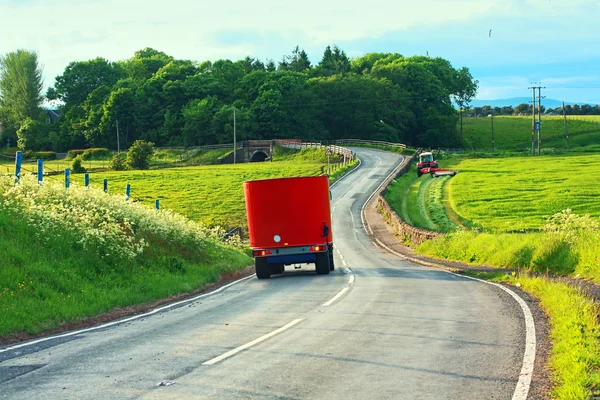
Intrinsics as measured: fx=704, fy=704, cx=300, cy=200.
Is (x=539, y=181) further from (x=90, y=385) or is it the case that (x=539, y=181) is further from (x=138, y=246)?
(x=90, y=385)

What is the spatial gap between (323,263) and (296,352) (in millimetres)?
15026

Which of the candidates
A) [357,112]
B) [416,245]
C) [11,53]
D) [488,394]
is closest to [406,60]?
[357,112]

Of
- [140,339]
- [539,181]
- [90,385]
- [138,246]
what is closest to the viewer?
[90,385]

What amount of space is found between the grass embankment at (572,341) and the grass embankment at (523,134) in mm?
115214

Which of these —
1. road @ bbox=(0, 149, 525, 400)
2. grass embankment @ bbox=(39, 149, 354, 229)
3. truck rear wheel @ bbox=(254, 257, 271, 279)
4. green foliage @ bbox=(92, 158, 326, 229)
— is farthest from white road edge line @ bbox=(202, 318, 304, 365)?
green foliage @ bbox=(92, 158, 326, 229)

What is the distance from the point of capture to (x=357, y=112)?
Answer: 130 meters

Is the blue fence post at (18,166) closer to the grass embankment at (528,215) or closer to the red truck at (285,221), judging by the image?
the red truck at (285,221)

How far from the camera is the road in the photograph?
25.7 feet

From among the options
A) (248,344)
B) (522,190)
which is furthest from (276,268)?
(522,190)

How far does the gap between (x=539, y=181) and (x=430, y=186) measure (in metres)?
9.95

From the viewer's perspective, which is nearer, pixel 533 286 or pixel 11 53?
pixel 533 286

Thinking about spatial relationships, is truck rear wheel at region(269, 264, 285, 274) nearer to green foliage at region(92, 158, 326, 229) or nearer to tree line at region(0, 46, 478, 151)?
green foliage at region(92, 158, 326, 229)

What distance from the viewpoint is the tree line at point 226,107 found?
12056 centimetres

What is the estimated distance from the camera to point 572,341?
945cm
